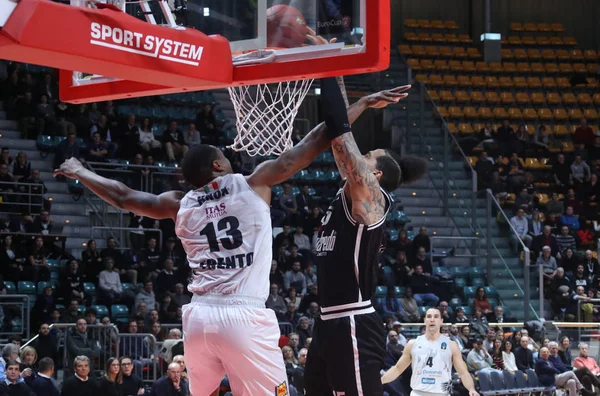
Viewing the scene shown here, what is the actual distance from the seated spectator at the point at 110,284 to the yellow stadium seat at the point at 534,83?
1446 centimetres

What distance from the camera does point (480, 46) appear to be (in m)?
26.4

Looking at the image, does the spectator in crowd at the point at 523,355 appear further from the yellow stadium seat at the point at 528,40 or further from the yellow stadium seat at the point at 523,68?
the yellow stadium seat at the point at 528,40

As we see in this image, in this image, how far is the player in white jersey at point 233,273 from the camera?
5.12m

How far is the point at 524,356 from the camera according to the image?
16094 mm

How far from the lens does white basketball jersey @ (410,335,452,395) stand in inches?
439

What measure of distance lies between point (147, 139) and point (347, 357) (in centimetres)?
1321

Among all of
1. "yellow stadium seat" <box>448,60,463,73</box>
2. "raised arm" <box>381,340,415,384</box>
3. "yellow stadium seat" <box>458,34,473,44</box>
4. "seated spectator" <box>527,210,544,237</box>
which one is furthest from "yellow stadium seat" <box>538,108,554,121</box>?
"raised arm" <box>381,340,415,384</box>

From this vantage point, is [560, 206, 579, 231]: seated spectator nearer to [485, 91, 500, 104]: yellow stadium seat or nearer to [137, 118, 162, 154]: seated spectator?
[485, 91, 500, 104]: yellow stadium seat

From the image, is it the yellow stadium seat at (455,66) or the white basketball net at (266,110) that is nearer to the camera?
the white basketball net at (266,110)

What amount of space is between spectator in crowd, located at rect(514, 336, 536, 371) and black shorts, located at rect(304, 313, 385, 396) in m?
A: 10.6

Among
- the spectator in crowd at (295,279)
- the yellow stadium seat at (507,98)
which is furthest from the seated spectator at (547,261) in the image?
the yellow stadium seat at (507,98)

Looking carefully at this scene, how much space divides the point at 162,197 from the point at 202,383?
1139 millimetres

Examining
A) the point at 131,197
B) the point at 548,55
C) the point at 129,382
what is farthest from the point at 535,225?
the point at 131,197

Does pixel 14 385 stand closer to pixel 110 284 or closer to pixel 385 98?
pixel 110 284
